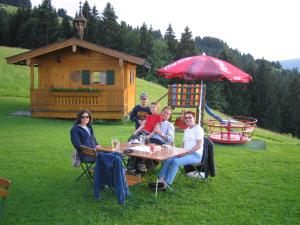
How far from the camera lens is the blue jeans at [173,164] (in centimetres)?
613

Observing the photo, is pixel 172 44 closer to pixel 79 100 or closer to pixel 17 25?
pixel 17 25

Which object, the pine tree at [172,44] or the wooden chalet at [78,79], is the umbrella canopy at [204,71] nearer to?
the wooden chalet at [78,79]

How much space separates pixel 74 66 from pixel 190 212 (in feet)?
39.7

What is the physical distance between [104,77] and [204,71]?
25.7 feet

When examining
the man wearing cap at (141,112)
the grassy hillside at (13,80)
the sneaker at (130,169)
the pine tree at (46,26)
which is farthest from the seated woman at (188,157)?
the pine tree at (46,26)

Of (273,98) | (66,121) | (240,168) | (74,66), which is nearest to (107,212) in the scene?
(240,168)

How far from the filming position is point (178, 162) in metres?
6.15

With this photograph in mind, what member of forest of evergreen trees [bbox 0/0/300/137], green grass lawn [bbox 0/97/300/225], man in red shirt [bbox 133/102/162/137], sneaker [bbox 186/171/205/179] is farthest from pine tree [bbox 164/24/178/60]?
sneaker [bbox 186/171/205/179]

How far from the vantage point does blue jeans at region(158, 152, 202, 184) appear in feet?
20.1

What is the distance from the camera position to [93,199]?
5797 millimetres

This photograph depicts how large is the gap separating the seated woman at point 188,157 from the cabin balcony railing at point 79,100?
Result: 9011mm

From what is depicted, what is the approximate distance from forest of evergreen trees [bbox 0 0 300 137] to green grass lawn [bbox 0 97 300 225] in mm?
39124

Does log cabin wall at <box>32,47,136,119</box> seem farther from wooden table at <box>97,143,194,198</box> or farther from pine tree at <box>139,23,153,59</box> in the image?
pine tree at <box>139,23,153,59</box>

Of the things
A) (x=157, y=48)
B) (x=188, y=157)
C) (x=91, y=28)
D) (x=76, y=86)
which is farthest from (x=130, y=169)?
(x=91, y=28)
